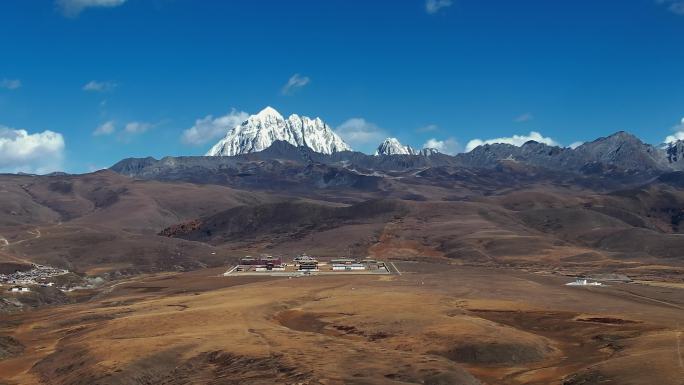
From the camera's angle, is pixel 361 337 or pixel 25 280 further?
pixel 25 280

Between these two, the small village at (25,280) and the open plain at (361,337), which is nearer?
the open plain at (361,337)

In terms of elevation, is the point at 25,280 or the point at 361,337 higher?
the point at 25,280

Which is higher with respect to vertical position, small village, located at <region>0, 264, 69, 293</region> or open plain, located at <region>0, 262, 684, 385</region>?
small village, located at <region>0, 264, 69, 293</region>

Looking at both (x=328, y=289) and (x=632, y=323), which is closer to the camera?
(x=632, y=323)

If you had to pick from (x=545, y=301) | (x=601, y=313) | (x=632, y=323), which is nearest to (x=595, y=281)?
(x=545, y=301)

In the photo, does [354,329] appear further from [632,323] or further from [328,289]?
[328,289]

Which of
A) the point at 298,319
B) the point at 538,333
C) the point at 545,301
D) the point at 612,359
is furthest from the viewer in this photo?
the point at 545,301

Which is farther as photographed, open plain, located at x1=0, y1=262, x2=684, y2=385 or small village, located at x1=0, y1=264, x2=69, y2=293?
small village, located at x1=0, y1=264, x2=69, y2=293

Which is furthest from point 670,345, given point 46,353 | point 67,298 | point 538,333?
point 67,298

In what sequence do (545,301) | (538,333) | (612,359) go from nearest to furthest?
(612,359) < (538,333) < (545,301)

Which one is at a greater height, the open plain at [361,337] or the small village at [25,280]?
the small village at [25,280]
